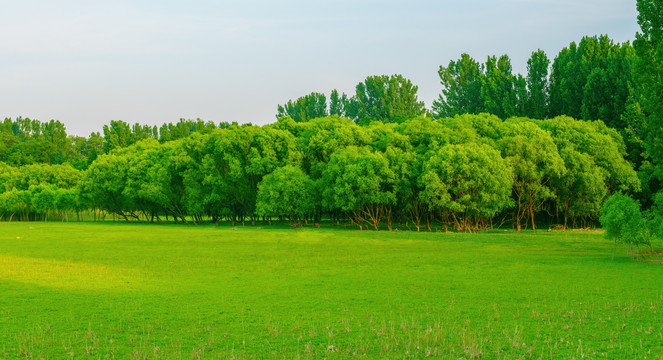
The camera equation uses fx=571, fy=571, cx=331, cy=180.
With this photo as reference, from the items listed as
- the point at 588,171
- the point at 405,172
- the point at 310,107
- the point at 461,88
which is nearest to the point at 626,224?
the point at 588,171

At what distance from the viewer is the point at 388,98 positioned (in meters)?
140

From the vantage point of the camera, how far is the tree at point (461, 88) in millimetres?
116250

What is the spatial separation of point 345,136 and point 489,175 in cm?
2486

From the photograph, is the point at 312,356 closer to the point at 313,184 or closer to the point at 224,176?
the point at 313,184

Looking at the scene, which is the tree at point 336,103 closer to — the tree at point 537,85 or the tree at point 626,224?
the tree at point 537,85

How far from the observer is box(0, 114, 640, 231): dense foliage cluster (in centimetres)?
6906

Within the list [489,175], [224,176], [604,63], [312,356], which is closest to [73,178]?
[224,176]

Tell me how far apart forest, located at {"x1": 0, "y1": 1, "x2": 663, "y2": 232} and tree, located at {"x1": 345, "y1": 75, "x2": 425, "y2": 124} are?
49.0 feet

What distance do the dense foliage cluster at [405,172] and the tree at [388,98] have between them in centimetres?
4686

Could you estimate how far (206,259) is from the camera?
37406 mm

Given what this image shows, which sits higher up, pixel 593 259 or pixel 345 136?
pixel 345 136

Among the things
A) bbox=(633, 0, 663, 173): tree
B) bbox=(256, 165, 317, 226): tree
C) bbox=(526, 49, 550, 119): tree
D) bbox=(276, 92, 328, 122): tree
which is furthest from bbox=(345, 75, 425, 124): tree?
bbox=(633, 0, 663, 173): tree

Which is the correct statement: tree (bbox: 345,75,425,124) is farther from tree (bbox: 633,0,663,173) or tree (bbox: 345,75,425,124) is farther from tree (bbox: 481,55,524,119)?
tree (bbox: 633,0,663,173)

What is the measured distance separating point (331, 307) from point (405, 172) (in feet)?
181
